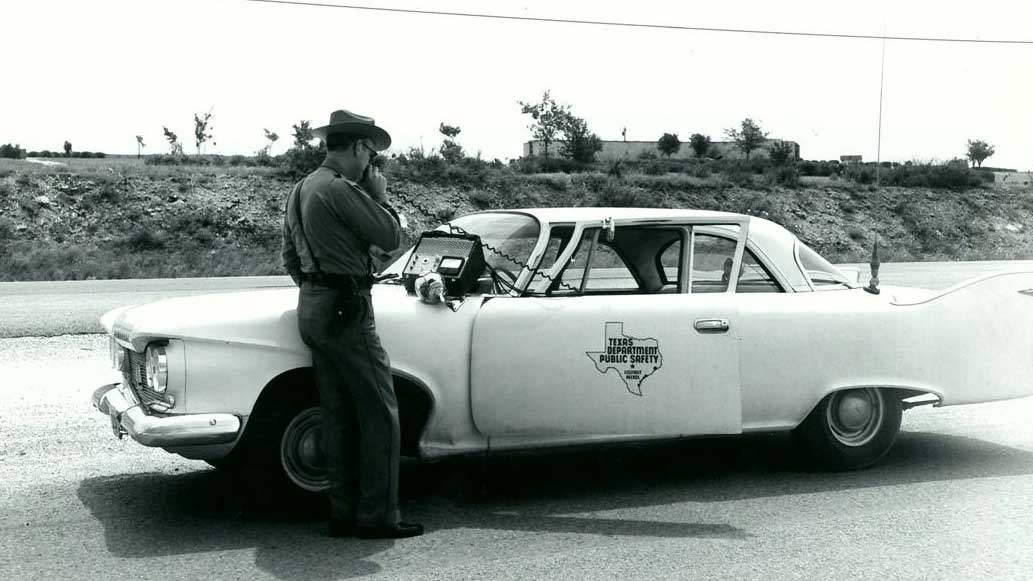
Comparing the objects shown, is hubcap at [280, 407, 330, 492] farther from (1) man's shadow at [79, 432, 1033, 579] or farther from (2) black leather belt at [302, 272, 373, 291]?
(2) black leather belt at [302, 272, 373, 291]

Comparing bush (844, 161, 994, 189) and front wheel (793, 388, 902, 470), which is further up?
bush (844, 161, 994, 189)

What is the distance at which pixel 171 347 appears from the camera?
462 centimetres

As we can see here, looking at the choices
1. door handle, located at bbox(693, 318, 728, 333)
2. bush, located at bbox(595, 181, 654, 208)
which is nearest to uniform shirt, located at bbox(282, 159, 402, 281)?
door handle, located at bbox(693, 318, 728, 333)

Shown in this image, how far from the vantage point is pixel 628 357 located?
5145mm

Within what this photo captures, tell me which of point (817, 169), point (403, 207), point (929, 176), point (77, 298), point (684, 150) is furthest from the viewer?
point (684, 150)

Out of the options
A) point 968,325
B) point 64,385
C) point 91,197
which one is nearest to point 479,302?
point 968,325

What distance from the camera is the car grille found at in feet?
15.7

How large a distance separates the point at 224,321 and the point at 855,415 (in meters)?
3.42

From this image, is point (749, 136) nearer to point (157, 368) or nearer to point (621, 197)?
point (621, 197)

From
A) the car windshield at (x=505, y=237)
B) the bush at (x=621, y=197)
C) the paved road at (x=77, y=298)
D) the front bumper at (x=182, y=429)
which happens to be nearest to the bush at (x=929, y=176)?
the bush at (x=621, y=197)

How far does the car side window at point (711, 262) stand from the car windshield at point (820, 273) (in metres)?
0.48

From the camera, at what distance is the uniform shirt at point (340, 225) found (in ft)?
15.1

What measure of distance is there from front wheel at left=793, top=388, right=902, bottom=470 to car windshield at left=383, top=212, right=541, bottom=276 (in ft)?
5.95

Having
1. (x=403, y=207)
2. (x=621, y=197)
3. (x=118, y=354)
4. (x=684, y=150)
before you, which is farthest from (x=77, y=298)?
(x=684, y=150)
